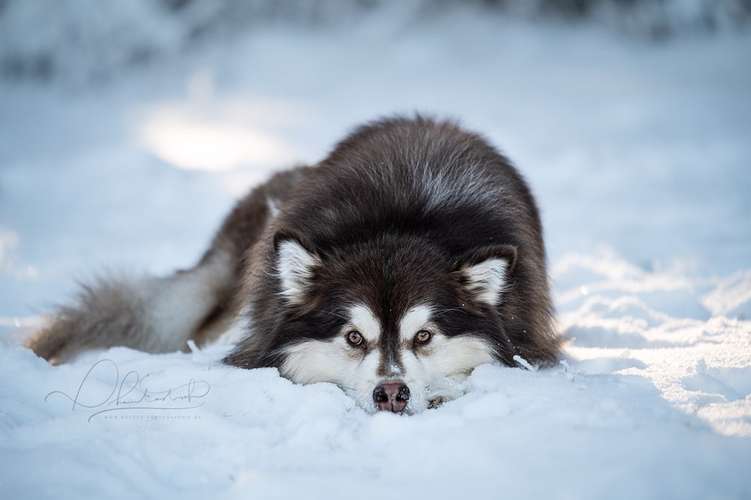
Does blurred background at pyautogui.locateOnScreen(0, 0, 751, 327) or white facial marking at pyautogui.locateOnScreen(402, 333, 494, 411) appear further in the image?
blurred background at pyautogui.locateOnScreen(0, 0, 751, 327)

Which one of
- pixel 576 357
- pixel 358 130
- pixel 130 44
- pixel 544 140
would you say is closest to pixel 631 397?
pixel 576 357

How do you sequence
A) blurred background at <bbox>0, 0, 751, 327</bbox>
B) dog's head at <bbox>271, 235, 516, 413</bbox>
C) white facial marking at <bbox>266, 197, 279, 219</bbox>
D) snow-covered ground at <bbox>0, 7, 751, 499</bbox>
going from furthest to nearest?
blurred background at <bbox>0, 0, 751, 327</bbox> < white facial marking at <bbox>266, 197, 279, 219</bbox> < dog's head at <bbox>271, 235, 516, 413</bbox> < snow-covered ground at <bbox>0, 7, 751, 499</bbox>

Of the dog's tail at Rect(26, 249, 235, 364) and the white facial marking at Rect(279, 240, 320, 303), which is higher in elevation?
the white facial marking at Rect(279, 240, 320, 303)

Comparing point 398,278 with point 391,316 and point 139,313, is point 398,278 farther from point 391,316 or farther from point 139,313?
point 139,313

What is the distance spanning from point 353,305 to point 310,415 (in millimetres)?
568

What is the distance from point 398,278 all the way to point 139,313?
2.30m

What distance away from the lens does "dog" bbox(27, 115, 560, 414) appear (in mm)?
3318

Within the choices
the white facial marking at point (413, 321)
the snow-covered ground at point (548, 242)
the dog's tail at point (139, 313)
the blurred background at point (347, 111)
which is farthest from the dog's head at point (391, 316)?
the blurred background at point (347, 111)

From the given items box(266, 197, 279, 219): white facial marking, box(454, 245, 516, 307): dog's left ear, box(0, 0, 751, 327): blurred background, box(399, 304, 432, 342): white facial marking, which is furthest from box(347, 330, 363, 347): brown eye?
box(0, 0, 751, 327): blurred background

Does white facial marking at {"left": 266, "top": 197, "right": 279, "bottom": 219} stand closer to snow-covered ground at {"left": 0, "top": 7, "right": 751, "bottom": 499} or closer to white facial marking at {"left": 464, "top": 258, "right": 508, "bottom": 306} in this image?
snow-covered ground at {"left": 0, "top": 7, "right": 751, "bottom": 499}

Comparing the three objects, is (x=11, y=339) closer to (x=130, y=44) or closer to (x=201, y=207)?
(x=201, y=207)

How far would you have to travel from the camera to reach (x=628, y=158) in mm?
9844

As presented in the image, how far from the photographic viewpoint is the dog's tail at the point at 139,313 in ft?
15.0

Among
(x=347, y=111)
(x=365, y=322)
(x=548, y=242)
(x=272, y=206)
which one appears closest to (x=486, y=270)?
(x=365, y=322)
